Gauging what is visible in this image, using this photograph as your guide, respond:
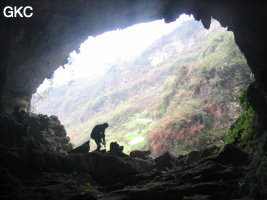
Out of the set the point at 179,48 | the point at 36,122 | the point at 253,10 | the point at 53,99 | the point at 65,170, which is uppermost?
the point at 179,48

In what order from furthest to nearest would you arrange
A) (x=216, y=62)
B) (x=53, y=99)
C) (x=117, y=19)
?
(x=53, y=99) → (x=216, y=62) → (x=117, y=19)

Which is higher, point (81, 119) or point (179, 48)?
point (179, 48)

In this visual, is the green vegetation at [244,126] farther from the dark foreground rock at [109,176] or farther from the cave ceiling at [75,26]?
the cave ceiling at [75,26]

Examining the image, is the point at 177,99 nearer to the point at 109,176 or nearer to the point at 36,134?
the point at 36,134

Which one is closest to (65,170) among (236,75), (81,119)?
(236,75)

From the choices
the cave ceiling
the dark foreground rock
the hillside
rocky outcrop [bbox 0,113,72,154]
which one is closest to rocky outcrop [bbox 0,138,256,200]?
the dark foreground rock

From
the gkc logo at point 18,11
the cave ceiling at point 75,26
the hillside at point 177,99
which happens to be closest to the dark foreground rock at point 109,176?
the cave ceiling at point 75,26

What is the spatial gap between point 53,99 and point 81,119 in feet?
105

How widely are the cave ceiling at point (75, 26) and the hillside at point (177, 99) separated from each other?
784cm

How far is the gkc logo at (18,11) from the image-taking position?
9164mm

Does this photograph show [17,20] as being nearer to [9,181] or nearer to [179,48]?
[9,181]

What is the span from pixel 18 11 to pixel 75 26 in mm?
4289

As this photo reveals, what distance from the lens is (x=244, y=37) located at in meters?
8.80

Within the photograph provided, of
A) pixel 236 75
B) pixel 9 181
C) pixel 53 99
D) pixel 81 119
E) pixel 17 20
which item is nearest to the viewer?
pixel 9 181
